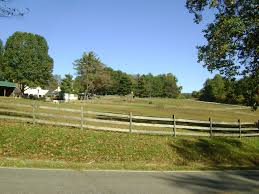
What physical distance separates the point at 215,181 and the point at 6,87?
7826 cm

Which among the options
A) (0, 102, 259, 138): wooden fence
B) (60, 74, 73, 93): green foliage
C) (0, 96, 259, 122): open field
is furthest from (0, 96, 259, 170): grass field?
(60, 74, 73, 93): green foliage

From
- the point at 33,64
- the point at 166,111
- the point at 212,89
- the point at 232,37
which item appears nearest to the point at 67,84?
the point at 33,64

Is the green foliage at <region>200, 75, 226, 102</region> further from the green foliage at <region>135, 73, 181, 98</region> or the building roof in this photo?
the building roof

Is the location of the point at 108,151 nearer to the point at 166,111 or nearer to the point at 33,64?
the point at 166,111

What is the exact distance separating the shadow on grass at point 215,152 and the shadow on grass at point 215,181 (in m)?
4.74

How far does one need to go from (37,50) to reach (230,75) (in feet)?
226

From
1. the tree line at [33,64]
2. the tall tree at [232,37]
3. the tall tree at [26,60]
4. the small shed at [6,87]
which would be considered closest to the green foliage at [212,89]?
the tree line at [33,64]

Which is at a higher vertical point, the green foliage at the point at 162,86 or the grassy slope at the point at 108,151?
the green foliage at the point at 162,86

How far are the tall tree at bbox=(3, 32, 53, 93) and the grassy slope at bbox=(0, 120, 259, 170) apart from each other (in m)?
70.0

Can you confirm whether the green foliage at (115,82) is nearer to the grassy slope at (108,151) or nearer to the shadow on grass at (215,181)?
the grassy slope at (108,151)

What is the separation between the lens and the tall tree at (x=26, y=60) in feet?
289

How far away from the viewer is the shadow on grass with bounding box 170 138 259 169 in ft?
65.6

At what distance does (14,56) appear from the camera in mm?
89250

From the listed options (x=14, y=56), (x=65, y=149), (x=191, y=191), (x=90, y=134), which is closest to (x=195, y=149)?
(x=90, y=134)
